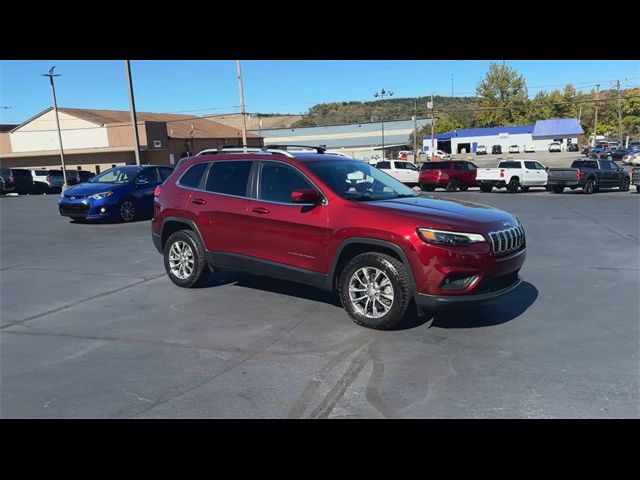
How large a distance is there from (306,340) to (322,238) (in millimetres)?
1130

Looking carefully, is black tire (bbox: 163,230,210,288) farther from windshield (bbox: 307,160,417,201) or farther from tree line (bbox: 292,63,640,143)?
tree line (bbox: 292,63,640,143)

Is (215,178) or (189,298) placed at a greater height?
(215,178)

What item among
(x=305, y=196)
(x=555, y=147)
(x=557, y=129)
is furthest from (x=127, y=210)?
(x=557, y=129)

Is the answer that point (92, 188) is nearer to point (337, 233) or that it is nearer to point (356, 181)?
point (356, 181)

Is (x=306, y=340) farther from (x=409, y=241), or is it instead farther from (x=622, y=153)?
(x=622, y=153)

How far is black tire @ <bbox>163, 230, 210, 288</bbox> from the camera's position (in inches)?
269

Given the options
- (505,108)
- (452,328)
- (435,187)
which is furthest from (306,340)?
(505,108)

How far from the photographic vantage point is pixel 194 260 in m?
6.93

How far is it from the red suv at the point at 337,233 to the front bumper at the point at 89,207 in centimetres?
706

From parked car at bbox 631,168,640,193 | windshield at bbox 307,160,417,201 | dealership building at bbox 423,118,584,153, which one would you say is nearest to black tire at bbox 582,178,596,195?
parked car at bbox 631,168,640,193

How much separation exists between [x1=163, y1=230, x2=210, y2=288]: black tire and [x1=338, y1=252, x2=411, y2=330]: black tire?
227 centimetres

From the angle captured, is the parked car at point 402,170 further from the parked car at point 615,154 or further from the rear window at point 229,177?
the parked car at point 615,154
